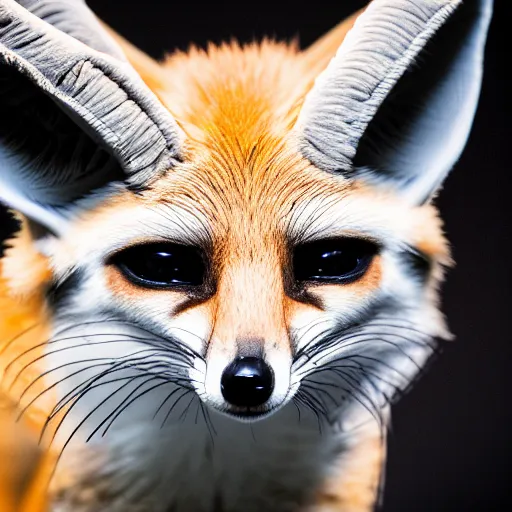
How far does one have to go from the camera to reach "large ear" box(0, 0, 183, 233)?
83 centimetres

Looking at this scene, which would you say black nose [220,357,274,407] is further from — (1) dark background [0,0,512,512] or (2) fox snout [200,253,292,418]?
(1) dark background [0,0,512,512]

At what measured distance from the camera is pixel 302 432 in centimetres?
99

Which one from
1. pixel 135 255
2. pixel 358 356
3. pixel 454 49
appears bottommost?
pixel 358 356

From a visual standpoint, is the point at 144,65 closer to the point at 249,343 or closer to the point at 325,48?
the point at 325,48

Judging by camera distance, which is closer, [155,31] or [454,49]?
[454,49]

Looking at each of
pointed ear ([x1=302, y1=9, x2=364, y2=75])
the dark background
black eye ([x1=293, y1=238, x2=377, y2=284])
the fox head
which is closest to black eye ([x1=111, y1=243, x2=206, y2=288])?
the fox head

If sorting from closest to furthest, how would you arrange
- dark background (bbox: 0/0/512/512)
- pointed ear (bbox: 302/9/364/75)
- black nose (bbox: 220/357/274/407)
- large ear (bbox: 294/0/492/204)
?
black nose (bbox: 220/357/274/407) < large ear (bbox: 294/0/492/204) < pointed ear (bbox: 302/9/364/75) < dark background (bbox: 0/0/512/512)

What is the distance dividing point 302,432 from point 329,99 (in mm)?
407

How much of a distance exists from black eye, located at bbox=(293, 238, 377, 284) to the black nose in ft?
0.45

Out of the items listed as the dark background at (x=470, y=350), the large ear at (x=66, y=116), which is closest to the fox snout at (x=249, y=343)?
the large ear at (x=66, y=116)

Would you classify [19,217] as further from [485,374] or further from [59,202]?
[485,374]

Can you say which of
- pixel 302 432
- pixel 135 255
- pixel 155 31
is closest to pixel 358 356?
pixel 302 432

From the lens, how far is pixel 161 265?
0.87m

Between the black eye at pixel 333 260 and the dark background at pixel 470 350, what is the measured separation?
35 centimetres
